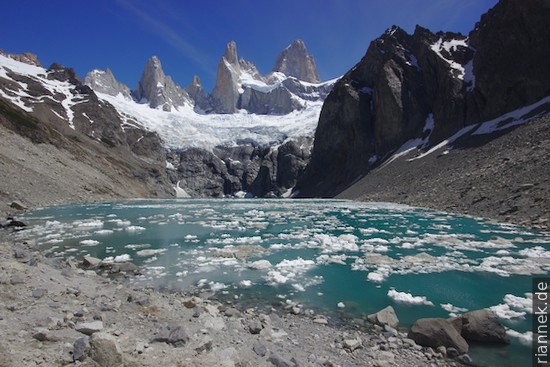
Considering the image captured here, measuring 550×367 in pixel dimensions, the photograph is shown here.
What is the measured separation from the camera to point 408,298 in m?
9.45

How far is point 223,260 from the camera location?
45.9 ft

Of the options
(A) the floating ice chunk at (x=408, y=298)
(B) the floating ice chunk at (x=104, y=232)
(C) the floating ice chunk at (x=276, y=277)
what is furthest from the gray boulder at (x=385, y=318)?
(B) the floating ice chunk at (x=104, y=232)

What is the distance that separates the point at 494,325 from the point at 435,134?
260 ft

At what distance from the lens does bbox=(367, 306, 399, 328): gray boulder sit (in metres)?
7.80

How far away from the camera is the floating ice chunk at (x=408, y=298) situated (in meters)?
9.24

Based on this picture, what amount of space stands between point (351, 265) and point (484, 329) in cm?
641

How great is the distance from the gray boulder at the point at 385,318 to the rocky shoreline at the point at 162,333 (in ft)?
0.73

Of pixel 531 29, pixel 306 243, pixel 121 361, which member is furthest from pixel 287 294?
pixel 531 29

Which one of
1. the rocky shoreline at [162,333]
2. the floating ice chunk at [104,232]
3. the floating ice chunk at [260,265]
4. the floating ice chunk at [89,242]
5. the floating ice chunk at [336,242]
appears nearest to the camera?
the rocky shoreline at [162,333]

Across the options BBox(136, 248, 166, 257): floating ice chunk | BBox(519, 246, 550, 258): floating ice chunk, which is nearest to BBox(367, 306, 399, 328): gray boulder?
BBox(519, 246, 550, 258): floating ice chunk

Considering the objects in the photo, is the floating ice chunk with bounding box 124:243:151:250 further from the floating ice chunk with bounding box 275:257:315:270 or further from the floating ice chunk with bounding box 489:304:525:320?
the floating ice chunk with bounding box 489:304:525:320

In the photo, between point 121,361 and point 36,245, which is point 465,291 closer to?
point 121,361

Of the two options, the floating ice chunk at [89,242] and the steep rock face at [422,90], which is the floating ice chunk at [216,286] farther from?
the steep rock face at [422,90]

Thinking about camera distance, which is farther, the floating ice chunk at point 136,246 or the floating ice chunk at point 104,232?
the floating ice chunk at point 104,232
